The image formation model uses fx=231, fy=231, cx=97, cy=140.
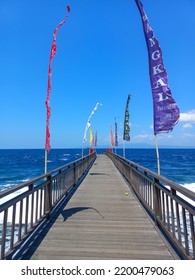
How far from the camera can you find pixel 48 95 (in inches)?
293

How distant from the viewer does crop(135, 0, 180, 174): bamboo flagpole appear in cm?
583

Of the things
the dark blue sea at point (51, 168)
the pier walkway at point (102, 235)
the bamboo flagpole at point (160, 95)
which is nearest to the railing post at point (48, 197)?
the pier walkway at point (102, 235)

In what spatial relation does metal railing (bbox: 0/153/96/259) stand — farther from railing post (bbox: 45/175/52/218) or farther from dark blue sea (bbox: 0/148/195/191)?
dark blue sea (bbox: 0/148/195/191)

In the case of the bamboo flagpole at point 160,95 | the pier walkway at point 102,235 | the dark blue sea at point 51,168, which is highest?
the bamboo flagpole at point 160,95

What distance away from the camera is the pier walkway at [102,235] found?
3.81m

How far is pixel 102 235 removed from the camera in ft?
15.3

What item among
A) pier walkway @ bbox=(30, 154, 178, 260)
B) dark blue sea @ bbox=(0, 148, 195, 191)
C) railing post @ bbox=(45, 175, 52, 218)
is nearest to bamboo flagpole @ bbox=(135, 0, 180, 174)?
pier walkway @ bbox=(30, 154, 178, 260)

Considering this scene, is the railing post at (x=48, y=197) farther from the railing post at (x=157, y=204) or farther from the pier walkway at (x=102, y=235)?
the railing post at (x=157, y=204)

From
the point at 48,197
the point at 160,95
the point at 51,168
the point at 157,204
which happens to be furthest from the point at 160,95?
the point at 51,168

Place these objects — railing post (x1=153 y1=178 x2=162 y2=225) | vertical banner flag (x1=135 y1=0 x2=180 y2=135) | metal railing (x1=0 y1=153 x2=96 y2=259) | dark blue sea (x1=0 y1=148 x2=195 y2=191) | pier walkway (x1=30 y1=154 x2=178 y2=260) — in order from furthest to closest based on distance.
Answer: dark blue sea (x1=0 y1=148 x2=195 y2=191)
vertical banner flag (x1=135 y1=0 x2=180 y2=135)
railing post (x1=153 y1=178 x2=162 y2=225)
pier walkway (x1=30 y1=154 x2=178 y2=260)
metal railing (x1=0 y1=153 x2=96 y2=259)

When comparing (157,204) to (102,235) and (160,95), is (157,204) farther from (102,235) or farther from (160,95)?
(160,95)

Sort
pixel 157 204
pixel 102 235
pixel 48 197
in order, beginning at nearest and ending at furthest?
1. pixel 102 235
2. pixel 157 204
3. pixel 48 197
